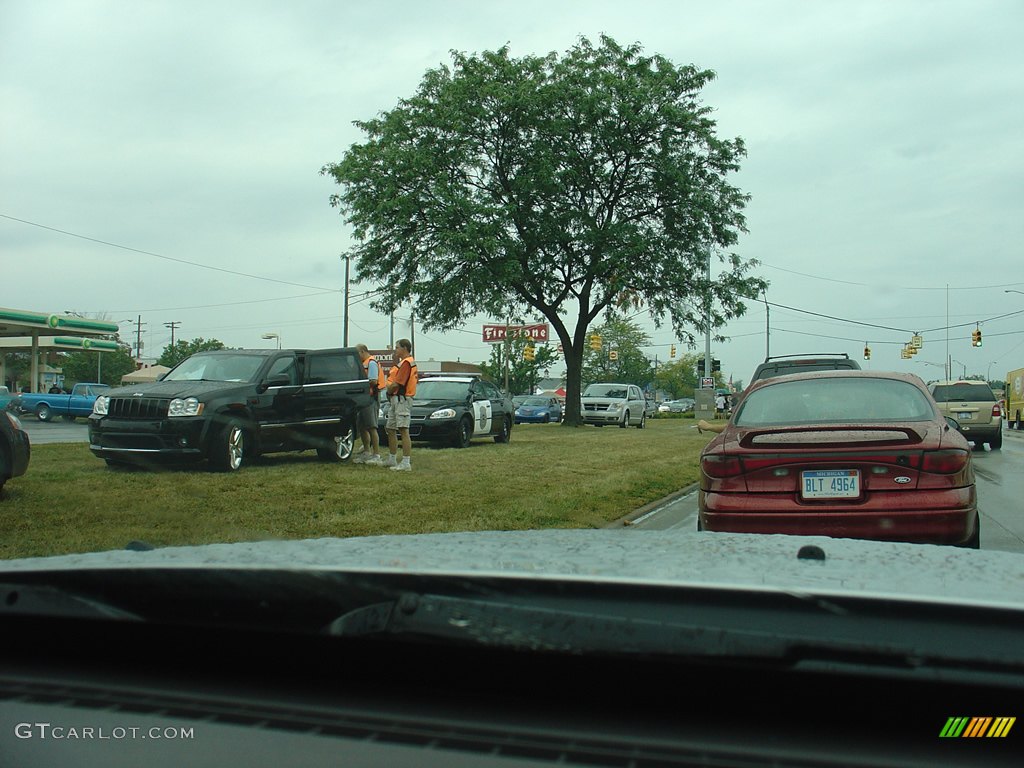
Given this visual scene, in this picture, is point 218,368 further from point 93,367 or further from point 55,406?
point 93,367

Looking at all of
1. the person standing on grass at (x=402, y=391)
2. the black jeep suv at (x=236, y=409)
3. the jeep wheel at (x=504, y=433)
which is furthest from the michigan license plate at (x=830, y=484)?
the jeep wheel at (x=504, y=433)

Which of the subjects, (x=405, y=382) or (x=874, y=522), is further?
(x=405, y=382)

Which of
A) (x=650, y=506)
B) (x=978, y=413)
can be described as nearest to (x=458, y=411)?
(x=650, y=506)

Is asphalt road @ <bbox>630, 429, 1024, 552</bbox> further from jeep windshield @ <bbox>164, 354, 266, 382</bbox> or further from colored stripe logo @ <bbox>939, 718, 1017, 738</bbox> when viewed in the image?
colored stripe logo @ <bbox>939, 718, 1017, 738</bbox>

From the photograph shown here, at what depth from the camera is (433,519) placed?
8625 millimetres

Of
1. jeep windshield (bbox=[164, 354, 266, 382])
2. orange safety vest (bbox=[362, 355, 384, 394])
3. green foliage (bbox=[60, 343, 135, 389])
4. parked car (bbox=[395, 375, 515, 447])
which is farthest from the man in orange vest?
green foliage (bbox=[60, 343, 135, 389])

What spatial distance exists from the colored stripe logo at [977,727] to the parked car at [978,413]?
2190cm

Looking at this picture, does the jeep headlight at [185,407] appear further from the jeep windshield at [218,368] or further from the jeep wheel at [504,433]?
the jeep wheel at [504,433]

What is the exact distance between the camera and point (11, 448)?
850cm

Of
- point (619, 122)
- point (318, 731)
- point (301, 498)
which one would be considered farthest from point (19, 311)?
point (318, 731)

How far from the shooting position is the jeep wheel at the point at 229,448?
11633 millimetres

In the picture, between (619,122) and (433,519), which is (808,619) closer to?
(433,519)

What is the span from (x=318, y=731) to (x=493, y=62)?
30.9 m

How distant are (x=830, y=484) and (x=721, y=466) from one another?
2.28ft
